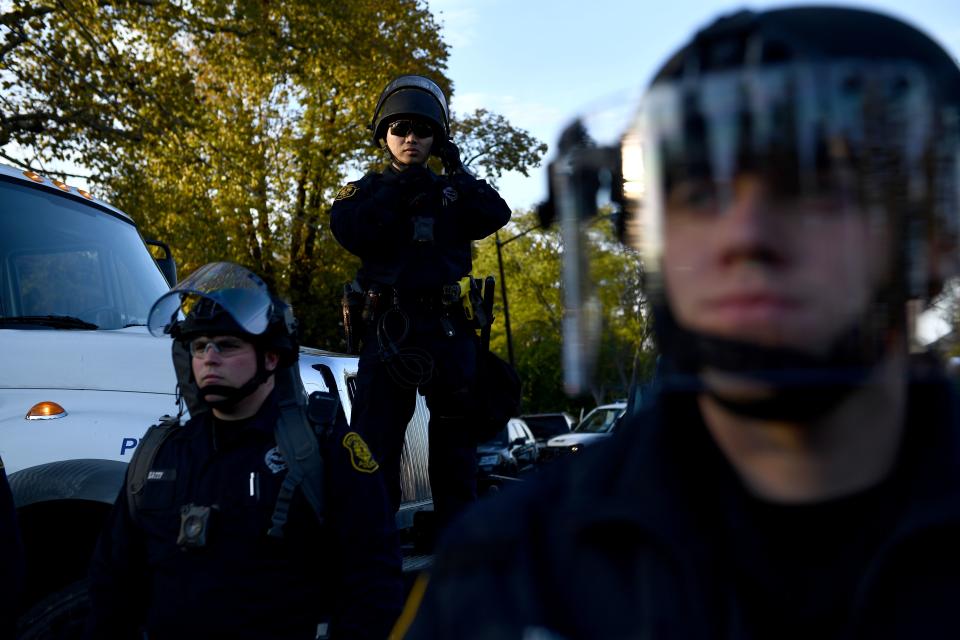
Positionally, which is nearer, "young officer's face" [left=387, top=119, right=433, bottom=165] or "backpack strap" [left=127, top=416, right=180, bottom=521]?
"backpack strap" [left=127, top=416, right=180, bottom=521]

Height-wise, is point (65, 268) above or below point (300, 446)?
above

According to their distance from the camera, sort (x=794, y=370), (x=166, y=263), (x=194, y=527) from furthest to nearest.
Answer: (x=166, y=263) → (x=194, y=527) → (x=794, y=370)

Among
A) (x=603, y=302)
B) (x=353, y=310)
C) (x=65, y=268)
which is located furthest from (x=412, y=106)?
(x=603, y=302)

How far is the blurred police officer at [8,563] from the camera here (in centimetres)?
331

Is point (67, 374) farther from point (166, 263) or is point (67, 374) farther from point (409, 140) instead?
point (409, 140)

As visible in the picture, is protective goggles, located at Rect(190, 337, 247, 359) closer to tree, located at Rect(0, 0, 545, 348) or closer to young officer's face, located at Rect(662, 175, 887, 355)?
young officer's face, located at Rect(662, 175, 887, 355)

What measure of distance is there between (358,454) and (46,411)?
5.15ft

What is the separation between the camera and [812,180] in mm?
986

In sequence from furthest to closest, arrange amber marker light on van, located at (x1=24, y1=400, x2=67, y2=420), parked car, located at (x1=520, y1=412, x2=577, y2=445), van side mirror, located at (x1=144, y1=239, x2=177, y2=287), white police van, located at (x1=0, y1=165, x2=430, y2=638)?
1. parked car, located at (x1=520, y1=412, x2=577, y2=445)
2. van side mirror, located at (x1=144, y1=239, x2=177, y2=287)
3. amber marker light on van, located at (x1=24, y1=400, x2=67, y2=420)
4. white police van, located at (x1=0, y1=165, x2=430, y2=638)

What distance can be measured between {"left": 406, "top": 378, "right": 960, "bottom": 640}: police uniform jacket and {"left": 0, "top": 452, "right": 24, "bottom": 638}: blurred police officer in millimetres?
2555

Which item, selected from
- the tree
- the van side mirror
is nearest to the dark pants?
the van side mirror

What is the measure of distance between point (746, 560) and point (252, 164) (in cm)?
1845

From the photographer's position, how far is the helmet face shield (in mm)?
994

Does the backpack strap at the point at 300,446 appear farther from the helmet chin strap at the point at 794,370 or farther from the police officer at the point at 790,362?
the helmet chin strap at the point at 794,370
